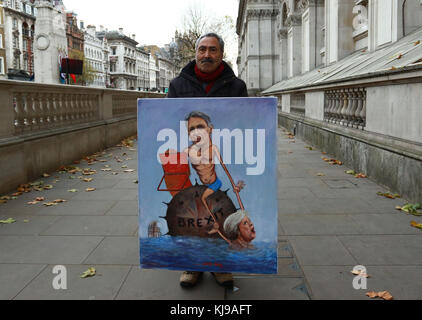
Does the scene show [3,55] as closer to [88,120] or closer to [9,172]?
[88,120]

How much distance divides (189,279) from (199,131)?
1197 mm

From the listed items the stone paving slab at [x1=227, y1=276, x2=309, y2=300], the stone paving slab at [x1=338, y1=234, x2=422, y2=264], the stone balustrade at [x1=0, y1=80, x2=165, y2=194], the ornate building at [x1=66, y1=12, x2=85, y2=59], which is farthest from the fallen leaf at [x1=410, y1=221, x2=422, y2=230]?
the ornate building at [x1=66, y1=12, x2=85, y2=59]

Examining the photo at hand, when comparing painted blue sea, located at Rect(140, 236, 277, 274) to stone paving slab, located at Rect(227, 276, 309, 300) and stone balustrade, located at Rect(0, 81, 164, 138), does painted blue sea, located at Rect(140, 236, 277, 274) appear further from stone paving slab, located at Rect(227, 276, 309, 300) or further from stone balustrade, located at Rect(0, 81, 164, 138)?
stone balustrade, located at Rect(0, 81, 164, 138)

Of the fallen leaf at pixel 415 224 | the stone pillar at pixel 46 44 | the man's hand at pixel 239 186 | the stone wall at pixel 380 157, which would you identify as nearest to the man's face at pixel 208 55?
the man's hand at pixel 239 186

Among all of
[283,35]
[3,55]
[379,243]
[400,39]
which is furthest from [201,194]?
[3,55]

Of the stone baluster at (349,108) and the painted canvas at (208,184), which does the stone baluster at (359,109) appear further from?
the painted canvas at (208,184)

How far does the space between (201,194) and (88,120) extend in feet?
27.9

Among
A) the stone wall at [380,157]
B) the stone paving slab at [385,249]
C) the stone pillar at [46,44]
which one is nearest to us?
the stone paving slab at [385,249]

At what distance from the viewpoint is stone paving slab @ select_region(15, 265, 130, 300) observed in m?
3.16

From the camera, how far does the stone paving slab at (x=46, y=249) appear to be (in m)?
3.88

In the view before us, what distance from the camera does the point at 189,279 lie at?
3330 mm

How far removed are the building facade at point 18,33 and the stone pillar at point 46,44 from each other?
5695cm

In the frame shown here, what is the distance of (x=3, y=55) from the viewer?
65688 millimetres

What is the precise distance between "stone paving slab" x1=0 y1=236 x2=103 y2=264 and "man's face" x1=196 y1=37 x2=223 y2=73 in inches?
80.8
